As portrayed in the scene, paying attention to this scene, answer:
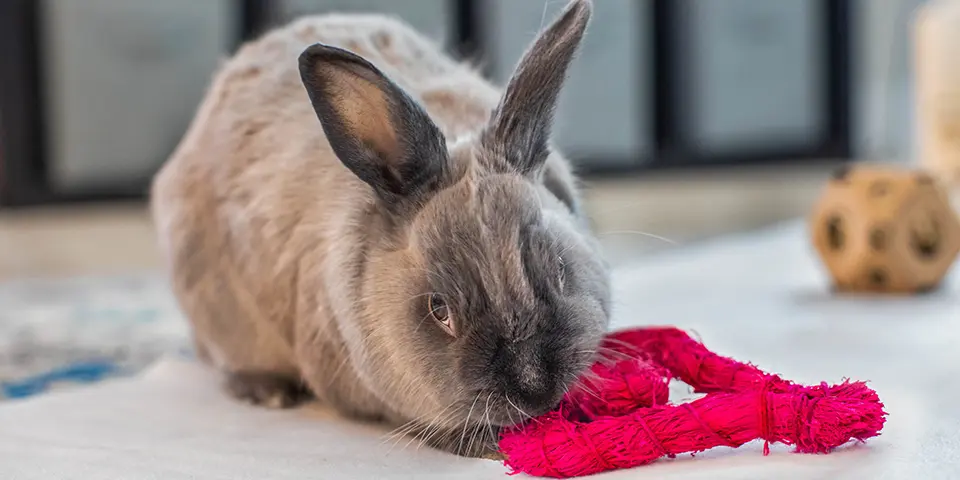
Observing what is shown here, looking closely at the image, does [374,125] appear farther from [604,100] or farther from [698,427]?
[604,100]

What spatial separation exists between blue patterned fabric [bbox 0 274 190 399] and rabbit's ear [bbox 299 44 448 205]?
868 mm

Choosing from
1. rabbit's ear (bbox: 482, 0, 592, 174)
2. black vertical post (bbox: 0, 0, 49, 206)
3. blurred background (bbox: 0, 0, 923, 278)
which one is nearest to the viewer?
rabbit's ear (bbox: 482, 0, 592, 174)

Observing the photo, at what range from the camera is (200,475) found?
1.11m

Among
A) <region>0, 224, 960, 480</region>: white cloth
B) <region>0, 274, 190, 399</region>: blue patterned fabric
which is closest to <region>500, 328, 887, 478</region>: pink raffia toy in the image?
<region>0, 224, 960, 480</region>: white cloth

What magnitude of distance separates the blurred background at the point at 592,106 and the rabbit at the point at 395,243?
123 centimetres

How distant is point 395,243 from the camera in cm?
118

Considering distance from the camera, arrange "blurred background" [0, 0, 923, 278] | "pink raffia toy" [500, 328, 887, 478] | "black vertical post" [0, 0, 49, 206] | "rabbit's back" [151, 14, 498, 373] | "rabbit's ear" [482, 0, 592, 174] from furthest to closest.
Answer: "blurred background" [0, 0, 923, 278] < "black vertical post" [0, 0, 49, 206] < "rabbit's back" [151, 14, 498, 373] < "rabbit's ear" [482, 0, 592, 174] < "pink raffia toy" [500, 328, 887, 478]

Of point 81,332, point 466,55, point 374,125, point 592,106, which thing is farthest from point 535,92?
point 592,106

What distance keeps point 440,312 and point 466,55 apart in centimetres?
288

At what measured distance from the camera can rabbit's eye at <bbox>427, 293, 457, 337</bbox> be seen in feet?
3.54

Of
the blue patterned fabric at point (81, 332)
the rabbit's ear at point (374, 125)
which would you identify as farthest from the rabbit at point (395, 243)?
the blue patterned fabric at point (81, 332)

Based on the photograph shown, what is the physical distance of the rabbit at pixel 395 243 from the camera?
1.07 m

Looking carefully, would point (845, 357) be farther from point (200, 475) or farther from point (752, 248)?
point (752, 248)

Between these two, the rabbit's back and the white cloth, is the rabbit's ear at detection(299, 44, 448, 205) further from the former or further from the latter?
the white cloth
